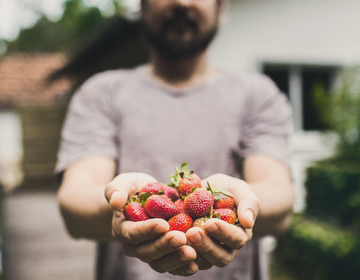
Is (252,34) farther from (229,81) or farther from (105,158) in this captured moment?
(105,158)

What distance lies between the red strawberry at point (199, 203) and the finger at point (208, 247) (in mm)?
88

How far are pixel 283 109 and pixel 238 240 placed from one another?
3.08ft

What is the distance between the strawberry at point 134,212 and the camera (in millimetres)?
908

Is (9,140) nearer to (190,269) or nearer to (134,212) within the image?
(134,212)

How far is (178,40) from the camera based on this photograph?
154 centimetres

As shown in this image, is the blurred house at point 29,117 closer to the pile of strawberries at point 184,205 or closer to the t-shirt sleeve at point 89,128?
the t-shirt sleeve at point 89,128

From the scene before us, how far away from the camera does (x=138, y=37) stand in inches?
223

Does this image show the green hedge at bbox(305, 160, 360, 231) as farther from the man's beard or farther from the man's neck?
the man's beard

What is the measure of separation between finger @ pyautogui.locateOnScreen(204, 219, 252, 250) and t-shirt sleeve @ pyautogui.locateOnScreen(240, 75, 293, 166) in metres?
0.64

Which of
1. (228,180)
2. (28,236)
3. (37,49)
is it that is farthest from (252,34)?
(37,49)

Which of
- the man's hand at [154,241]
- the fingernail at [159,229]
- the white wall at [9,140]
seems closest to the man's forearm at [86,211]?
the man's hand at [154,241]

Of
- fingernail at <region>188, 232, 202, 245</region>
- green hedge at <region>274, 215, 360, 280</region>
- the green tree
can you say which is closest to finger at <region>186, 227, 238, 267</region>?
fingernail at <region>188, 232, 202, 245</region>

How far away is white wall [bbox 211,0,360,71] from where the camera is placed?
4449mm

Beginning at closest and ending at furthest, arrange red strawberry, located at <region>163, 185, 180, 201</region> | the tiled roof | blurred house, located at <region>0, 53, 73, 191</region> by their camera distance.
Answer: red strawberry, located at <region>163, 185, 180, 201</region> → blurred house, located at <region>0, 53, 73, 191</region> → the tiled roof
